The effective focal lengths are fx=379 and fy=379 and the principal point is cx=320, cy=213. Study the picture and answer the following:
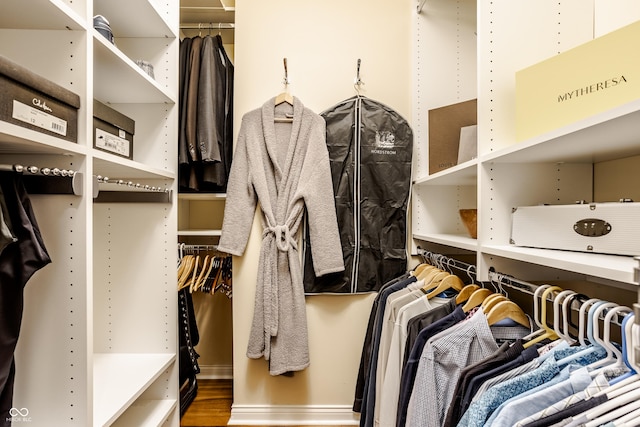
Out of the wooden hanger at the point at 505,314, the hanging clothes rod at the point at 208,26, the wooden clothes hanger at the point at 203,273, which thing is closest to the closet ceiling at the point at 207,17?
the hanging clothes rod at the point at 208,26

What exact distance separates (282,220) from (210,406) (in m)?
1.22

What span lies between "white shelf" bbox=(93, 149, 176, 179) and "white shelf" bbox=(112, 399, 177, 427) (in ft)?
3.05

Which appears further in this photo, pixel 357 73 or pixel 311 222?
pixel 357 73

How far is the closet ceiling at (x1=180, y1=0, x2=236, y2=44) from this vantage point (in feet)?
7.07

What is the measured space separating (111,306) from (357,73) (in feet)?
5.30

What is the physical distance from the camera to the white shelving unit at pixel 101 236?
0.91 metres

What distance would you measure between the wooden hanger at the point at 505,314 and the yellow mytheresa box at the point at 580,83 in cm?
47

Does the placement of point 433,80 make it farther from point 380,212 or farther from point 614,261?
point 614,261

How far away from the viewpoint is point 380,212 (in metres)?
1.99

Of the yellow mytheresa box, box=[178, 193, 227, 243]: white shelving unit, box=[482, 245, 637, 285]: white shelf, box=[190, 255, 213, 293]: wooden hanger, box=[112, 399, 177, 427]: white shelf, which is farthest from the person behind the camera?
box=[178, 193, 227, 243]: white shelving unit

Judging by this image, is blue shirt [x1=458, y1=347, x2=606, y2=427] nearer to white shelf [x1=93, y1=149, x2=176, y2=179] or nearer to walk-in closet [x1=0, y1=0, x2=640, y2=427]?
walk-in closet [x1=0, y1=0, x2=640, y2=427]

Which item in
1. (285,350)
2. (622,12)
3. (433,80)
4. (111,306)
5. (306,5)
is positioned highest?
(306,5)

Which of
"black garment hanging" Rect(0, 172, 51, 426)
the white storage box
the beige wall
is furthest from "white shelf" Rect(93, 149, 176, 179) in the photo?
the white storage box

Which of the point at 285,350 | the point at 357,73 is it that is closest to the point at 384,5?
the point at 357,73
